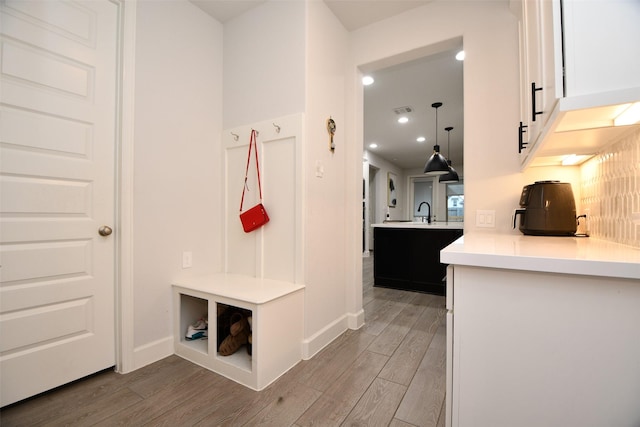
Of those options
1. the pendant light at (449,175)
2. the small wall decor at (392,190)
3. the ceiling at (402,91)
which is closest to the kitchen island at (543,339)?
the ceiling at (402,91)

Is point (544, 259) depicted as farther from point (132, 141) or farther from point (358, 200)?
point (132, 141)

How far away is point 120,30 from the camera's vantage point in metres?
1.78

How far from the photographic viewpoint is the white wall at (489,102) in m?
1.88

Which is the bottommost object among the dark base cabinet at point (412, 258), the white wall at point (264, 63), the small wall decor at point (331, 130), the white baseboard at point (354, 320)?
the white baseboard at point (354, 320)

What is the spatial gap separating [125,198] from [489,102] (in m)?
2.51

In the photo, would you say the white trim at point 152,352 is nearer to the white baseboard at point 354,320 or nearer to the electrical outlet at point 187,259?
the electrical outlet at point 187,259

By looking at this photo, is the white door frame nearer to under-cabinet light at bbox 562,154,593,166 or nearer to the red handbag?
the red handbag

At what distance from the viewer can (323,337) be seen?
6.95ft

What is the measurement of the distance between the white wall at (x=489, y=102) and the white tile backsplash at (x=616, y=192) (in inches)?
11.1

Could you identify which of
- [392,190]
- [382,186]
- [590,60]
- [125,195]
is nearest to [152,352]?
[125,195]

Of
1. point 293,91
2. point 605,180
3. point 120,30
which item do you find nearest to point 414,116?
point 293,91

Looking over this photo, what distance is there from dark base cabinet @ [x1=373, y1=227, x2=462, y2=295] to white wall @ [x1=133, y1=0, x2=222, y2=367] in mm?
2427

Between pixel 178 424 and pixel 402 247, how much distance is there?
314 cm

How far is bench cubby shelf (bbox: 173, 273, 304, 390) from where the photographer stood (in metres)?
1.61
